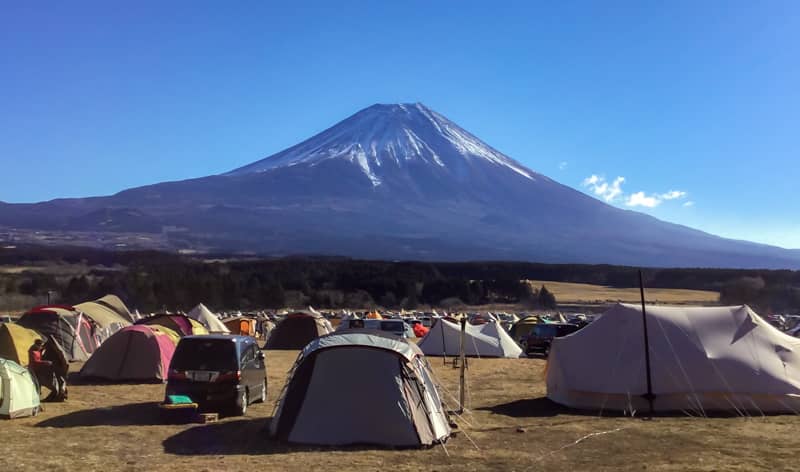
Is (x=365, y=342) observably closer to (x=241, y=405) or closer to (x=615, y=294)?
(x=241, y=405)

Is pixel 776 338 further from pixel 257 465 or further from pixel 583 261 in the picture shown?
pixel 583 261

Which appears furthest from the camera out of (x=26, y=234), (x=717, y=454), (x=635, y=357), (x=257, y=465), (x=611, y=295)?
(x=26, y=234)

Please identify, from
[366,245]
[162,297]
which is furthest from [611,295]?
[366,245]

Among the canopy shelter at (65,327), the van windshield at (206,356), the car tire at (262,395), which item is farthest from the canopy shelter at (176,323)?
the van windshield at (206,356)

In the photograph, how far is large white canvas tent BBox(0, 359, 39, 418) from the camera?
12898 millimetres

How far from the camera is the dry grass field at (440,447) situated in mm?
9977

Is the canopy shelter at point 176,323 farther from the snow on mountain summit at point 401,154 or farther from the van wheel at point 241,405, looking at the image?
the snow on mountain summit at point 401,154

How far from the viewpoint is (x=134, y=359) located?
18.8m

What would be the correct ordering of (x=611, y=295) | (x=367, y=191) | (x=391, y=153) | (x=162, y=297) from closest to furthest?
(x=162, y=297), (x=611, y=295), (x=367, y=191), (x=391, y=153)

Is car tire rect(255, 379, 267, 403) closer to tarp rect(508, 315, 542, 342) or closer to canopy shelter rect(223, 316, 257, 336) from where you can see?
tarp rect(508, 315, 542, 342)

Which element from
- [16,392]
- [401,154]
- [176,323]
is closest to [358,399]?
[16,392]

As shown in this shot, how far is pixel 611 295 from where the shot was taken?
264 feet

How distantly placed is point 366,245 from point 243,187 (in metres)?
51.9

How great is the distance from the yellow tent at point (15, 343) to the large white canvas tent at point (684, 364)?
12.1 metres
